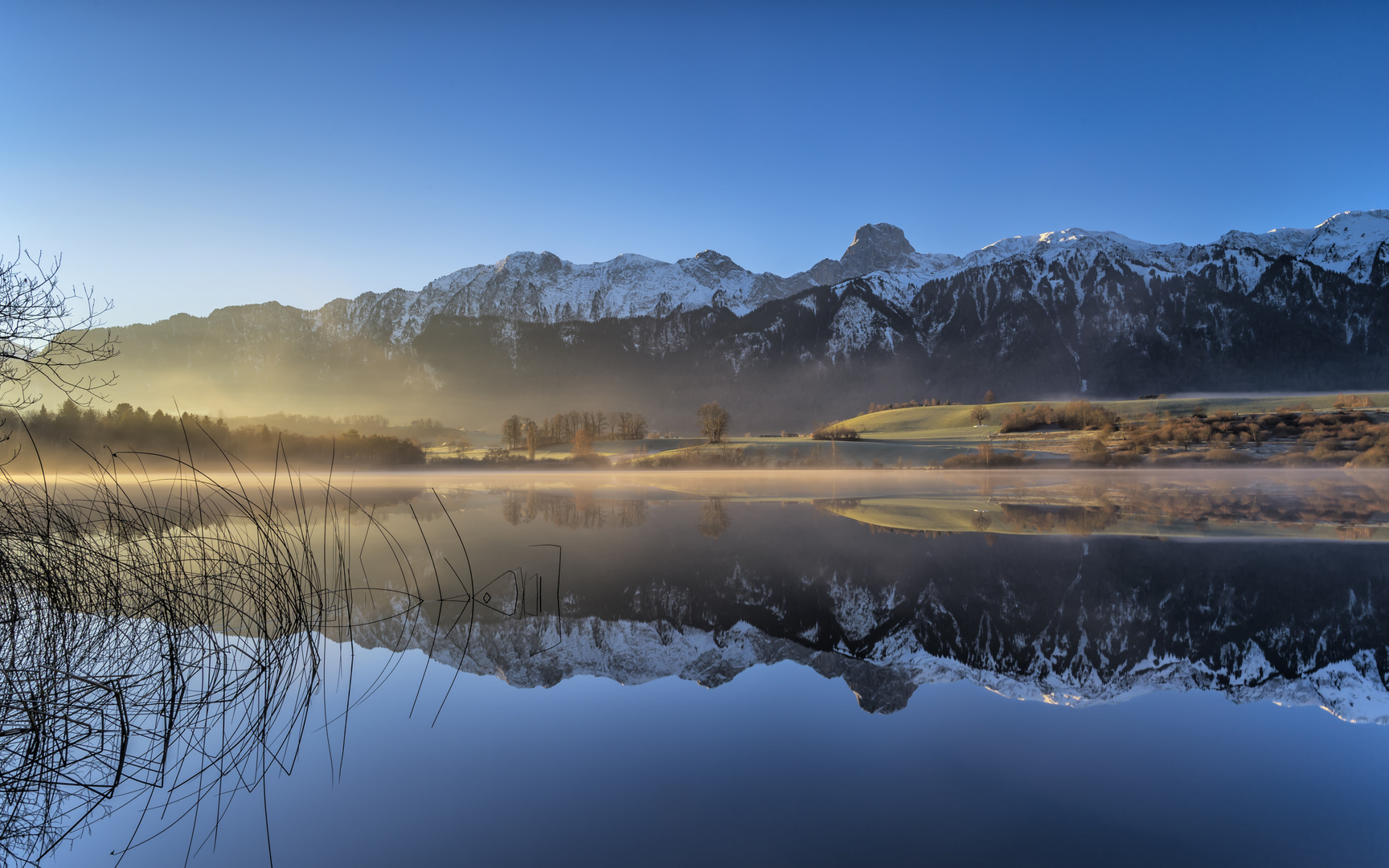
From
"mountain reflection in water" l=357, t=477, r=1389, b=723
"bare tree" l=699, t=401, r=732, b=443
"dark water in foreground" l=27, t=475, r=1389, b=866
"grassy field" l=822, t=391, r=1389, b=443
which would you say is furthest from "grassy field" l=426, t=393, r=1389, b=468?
"dark water in foreground" l=27, t=475, r=1389, b=866

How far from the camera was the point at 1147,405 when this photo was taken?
6347 centimetres

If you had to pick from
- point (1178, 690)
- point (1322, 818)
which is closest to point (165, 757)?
point (1322, 818)

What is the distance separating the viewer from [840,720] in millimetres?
4617

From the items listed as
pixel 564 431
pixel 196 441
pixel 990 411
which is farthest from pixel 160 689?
pixel 564 431

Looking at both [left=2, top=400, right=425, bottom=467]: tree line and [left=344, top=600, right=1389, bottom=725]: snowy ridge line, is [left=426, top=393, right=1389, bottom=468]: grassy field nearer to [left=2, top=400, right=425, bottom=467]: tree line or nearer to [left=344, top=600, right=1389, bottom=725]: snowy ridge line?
[left=2, top=400, right=425, bottom=467]: tree line

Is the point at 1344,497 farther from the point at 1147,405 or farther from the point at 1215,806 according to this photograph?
the point at 1147,405

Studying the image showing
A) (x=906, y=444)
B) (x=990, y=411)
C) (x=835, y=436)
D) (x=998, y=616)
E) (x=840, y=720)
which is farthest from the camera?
(x=990, y=411)

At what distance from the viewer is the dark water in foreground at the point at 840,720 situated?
3.22m

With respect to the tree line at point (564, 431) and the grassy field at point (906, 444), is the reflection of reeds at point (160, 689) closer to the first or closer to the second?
the grassy field at point (906, 444)

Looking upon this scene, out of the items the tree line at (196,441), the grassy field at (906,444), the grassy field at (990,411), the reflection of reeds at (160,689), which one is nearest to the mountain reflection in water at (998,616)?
the reflection of reeds at (160,689)

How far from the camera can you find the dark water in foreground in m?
3.22

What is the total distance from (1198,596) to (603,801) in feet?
26.3

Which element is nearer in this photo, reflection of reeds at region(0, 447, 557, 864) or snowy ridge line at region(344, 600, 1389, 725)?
reflection of reeds at region(0, 447, 557, 864)

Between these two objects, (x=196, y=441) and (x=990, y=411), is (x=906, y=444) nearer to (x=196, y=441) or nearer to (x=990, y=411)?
(x=990, y=411)
